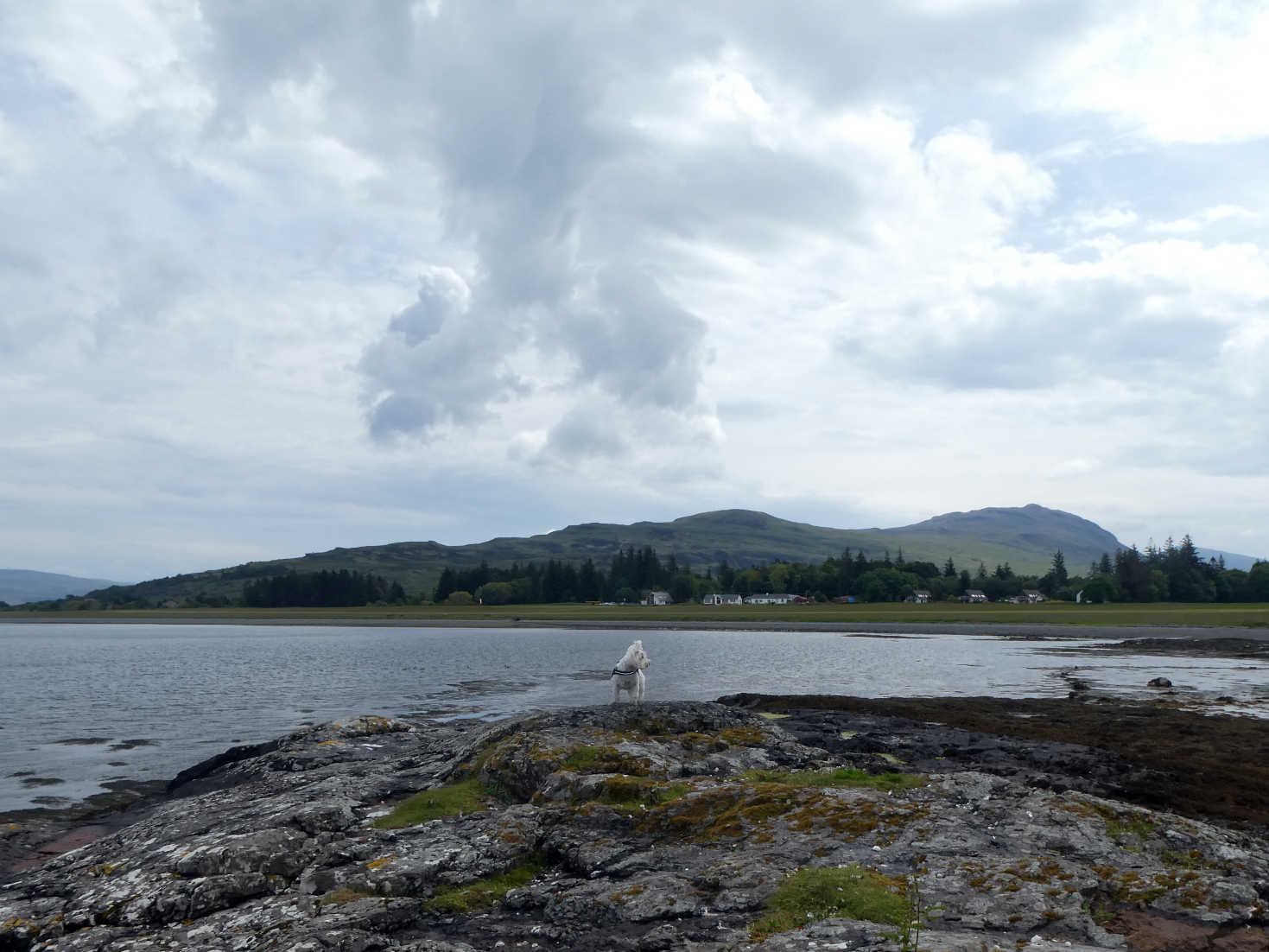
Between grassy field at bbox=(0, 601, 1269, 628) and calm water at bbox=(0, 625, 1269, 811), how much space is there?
1043 inches

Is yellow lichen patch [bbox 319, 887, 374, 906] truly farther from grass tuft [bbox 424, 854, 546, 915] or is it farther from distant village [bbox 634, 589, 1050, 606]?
distant village [bbox 634, 589, 1050, 606]

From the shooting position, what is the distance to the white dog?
19219 mm

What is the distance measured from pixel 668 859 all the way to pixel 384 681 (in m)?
41.3

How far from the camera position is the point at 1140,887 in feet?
28.6

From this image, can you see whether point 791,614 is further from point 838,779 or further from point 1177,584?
point 838,779

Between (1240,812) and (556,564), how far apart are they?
175 m

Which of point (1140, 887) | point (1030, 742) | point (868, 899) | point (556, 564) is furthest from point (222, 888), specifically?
point (556, 564)

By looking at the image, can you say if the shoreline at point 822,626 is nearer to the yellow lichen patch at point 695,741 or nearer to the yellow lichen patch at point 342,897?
the yellow lichen patch at point 695,741

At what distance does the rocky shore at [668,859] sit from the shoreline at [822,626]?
68038mm

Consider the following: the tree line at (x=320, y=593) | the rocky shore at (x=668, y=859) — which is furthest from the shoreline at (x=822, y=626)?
the rocky shore at (x=668, y=859)

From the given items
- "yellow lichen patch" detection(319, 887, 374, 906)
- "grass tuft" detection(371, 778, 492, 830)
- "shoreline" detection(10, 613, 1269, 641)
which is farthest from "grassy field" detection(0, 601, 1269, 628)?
"yellow lichen patch" detection(319, 887, 374, 906)

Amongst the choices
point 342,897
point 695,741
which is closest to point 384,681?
point 695,741

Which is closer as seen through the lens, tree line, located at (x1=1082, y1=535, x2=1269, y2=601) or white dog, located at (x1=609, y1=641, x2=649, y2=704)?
white dog, located at (x1=609, y1=641, x2=649, y2=704)

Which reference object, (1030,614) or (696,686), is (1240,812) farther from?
(1030,614)
